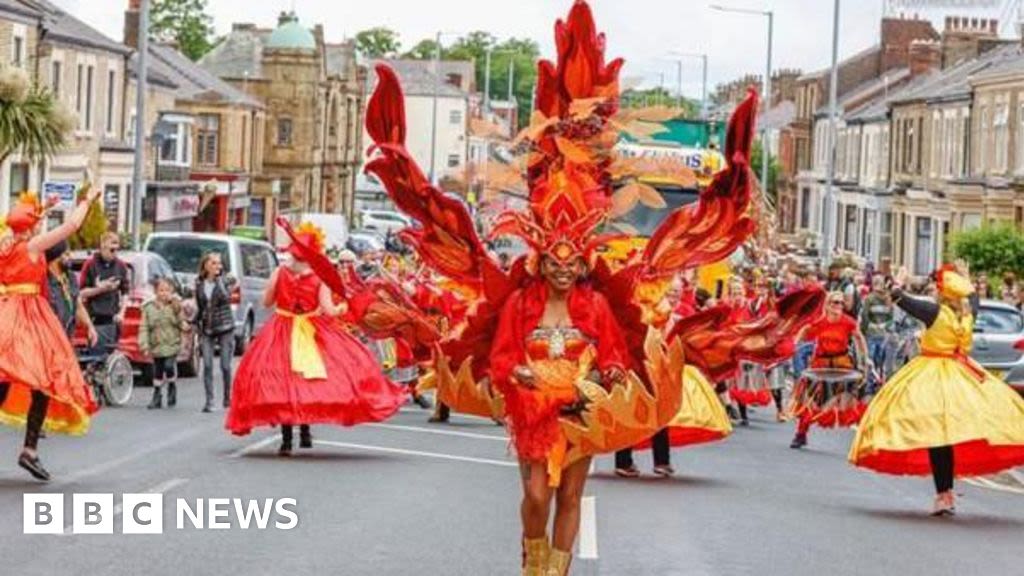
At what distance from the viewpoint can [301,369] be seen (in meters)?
19.4

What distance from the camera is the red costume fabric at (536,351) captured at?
1138 centimetres

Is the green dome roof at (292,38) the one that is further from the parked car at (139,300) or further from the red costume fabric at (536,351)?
the red costume fabric at (536,351)

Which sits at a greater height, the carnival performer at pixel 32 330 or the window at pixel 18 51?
the window at pixel 18 51

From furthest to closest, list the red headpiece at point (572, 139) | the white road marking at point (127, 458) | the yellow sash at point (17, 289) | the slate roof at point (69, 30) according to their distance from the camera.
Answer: the slate roof at point (69, 30)
the white road marking at point (127, 458)
the yellow sash at point (17, 289)
the red headpiece at point (572, 139)

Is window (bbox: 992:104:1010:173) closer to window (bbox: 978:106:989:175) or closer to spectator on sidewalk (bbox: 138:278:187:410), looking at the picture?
window (bbox: 978:106:989:175)

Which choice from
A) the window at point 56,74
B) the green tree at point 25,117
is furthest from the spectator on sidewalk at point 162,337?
the window at point 56,74

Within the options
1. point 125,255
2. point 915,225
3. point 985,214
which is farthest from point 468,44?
point 125,255

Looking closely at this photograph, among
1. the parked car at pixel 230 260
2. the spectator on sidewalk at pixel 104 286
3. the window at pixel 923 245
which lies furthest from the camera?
the window at pixel 923 245

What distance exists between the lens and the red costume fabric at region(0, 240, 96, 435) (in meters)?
16.3

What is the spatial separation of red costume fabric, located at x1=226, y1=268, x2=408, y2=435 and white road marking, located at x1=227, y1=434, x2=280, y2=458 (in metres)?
0.36

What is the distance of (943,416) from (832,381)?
7.53 meters

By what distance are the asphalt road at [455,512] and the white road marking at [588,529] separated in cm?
4

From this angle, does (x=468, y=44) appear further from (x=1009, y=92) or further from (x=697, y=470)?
(x=697, y=470)

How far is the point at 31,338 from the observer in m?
16.5
